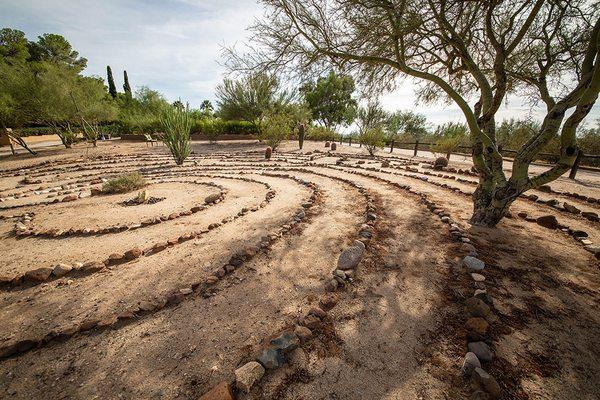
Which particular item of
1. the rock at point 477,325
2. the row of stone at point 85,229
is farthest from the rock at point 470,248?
the row of stone at point 85,229

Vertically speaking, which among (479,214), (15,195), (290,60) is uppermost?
(290,60)

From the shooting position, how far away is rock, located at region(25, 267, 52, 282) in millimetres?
3498

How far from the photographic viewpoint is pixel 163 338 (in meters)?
2.55

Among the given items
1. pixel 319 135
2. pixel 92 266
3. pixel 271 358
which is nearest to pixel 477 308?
pixel 271 358

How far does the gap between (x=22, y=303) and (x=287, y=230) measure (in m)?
3.69

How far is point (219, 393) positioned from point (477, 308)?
2634 mm

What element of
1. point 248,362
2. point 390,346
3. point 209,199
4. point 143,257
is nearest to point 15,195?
point 209,199

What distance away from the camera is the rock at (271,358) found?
2184 millimetres

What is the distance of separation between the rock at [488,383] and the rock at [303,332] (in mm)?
1379

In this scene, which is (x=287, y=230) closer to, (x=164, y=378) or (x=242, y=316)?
(x=242, y=316)

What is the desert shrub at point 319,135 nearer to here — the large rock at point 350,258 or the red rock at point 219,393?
the large rock at point 350,258

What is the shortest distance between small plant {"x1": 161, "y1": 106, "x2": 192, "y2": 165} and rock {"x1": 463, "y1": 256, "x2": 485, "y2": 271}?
13.2 m

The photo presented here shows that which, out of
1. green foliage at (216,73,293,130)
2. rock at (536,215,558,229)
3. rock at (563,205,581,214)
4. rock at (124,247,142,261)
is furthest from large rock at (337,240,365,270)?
green foliage at (216,73,293,130)

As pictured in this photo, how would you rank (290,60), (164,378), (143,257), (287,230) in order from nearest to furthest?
(164,378), (143,257), (287,230), (290,60)
